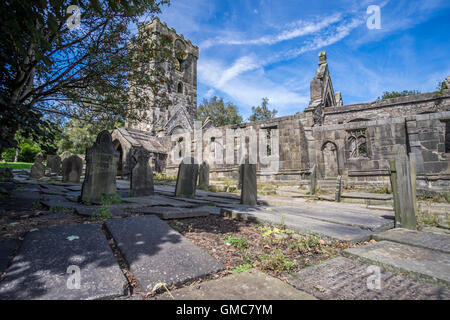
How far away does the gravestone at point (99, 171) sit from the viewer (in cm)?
484

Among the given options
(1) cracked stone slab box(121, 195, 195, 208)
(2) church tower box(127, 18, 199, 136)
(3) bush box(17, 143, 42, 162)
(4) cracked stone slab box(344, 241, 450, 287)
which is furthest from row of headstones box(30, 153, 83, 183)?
(3) bush box(17, 143, 42, 162)

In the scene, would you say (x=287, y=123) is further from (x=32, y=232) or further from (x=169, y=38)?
(x=32, y=232)

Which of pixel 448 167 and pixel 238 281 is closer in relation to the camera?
pixel 238 281

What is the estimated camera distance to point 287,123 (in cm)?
1364

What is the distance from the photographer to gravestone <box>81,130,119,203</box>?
484 centimetres

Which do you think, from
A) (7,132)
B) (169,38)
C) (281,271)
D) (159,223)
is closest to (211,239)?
(159,223)

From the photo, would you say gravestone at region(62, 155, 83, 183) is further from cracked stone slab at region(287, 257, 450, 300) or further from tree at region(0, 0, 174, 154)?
cracked stone slab at region(287, 257, 450, 300)

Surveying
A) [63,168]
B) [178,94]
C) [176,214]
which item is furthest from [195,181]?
[178,94]

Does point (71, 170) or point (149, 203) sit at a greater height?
point (71, 170)

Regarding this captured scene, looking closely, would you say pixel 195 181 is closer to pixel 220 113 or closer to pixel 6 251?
pixel 6 251

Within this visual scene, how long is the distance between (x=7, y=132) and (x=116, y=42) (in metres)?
3.21

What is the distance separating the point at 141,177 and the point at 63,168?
7.14m

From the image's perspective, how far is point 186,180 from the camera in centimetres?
714

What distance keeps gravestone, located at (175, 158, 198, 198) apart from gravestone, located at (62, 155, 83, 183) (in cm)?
708
